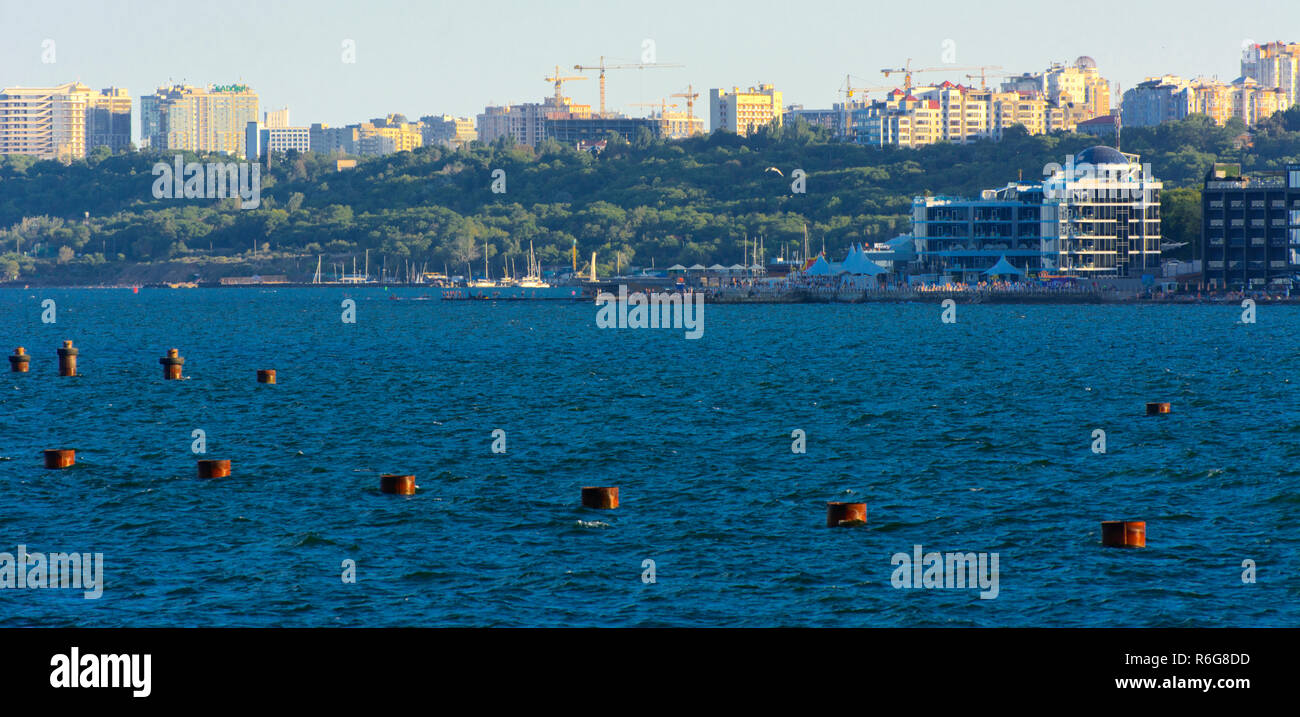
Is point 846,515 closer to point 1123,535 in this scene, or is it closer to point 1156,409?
point 1123,535

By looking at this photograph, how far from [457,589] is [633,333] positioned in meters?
121

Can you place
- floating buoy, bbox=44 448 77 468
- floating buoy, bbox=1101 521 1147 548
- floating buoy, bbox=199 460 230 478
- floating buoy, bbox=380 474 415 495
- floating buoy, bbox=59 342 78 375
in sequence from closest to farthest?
1. floating buoy, bbox=1101 521 1147 548
2. floating buoy, bbox=380 474 415 495
3. floating buoy, bbox=199 460 230 478
4. floating buoy, bbox=44 448 77 468
5. floating buoy, bbox=59 342 78 375

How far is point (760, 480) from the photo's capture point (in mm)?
42594

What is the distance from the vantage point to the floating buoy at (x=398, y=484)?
39438 mm

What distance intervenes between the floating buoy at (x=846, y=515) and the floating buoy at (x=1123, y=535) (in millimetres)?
5372

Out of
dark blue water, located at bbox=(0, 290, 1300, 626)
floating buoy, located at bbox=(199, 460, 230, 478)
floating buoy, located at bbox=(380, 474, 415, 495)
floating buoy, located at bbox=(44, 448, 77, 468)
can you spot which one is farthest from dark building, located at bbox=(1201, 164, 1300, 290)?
floating buoy, located at bbox=(44, 448, 77, 468)

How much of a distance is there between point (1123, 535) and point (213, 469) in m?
24.6

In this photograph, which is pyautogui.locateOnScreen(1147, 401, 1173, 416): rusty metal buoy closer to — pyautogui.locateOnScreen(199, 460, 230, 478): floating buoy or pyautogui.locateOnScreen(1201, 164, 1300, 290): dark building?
pyautogui.locateOnScreen(199, 460, 230, 478): floating buoy

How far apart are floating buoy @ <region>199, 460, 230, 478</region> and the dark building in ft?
582

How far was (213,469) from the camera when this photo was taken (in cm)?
4297

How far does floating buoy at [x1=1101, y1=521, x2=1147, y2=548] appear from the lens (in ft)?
105

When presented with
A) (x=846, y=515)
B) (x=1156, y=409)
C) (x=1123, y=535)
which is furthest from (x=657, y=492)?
(x=1156, y=409)

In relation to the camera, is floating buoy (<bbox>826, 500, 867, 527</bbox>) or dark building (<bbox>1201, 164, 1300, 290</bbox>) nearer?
floating buoy (<bbox>826, 500, 867, 527</bbox>)

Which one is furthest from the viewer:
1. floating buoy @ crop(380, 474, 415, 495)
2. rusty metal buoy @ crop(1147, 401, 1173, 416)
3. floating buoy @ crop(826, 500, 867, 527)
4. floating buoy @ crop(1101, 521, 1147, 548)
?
rusty metal buoy @ crop(1147, 401, 1173, 416)
